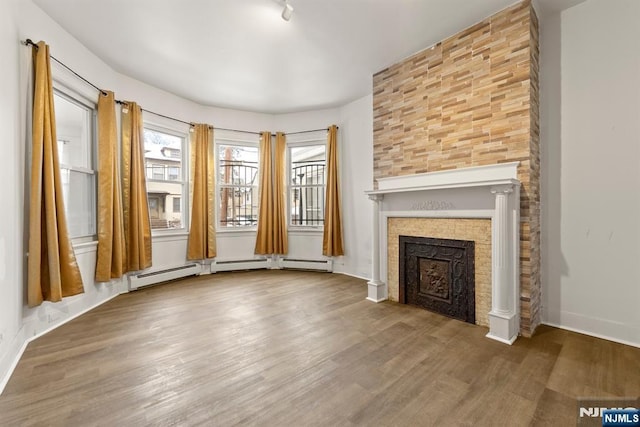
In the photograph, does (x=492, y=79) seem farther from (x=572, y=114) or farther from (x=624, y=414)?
(x=624, y=414)

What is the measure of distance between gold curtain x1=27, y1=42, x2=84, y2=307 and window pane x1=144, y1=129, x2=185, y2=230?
1725 millimetres

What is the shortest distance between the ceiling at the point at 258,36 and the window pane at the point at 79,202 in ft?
4.21

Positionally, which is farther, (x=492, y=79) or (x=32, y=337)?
(x=492, y=79)

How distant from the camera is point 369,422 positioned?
138 centimetres

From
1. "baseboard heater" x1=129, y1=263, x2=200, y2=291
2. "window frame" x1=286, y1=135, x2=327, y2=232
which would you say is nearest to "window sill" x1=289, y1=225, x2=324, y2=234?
"window frame" x1=286, y1=135, x2=327, y2=232

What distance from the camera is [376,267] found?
3342mm

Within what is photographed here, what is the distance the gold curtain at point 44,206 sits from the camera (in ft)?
7.35

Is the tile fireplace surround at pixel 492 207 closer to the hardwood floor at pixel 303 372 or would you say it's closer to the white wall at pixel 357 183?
the hardwood floor at pixel 303 372

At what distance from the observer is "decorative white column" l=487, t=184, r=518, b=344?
227cm

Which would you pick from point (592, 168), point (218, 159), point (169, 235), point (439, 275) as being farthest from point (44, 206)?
point (592, 168)

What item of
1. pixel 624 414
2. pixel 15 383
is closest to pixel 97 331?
pixel 15 383

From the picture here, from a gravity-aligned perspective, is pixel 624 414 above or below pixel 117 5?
below

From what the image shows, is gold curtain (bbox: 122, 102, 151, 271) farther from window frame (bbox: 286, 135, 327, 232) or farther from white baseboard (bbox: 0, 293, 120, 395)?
window frame (bbox: 286, 135, 327, 232)

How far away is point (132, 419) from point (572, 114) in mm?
3885
